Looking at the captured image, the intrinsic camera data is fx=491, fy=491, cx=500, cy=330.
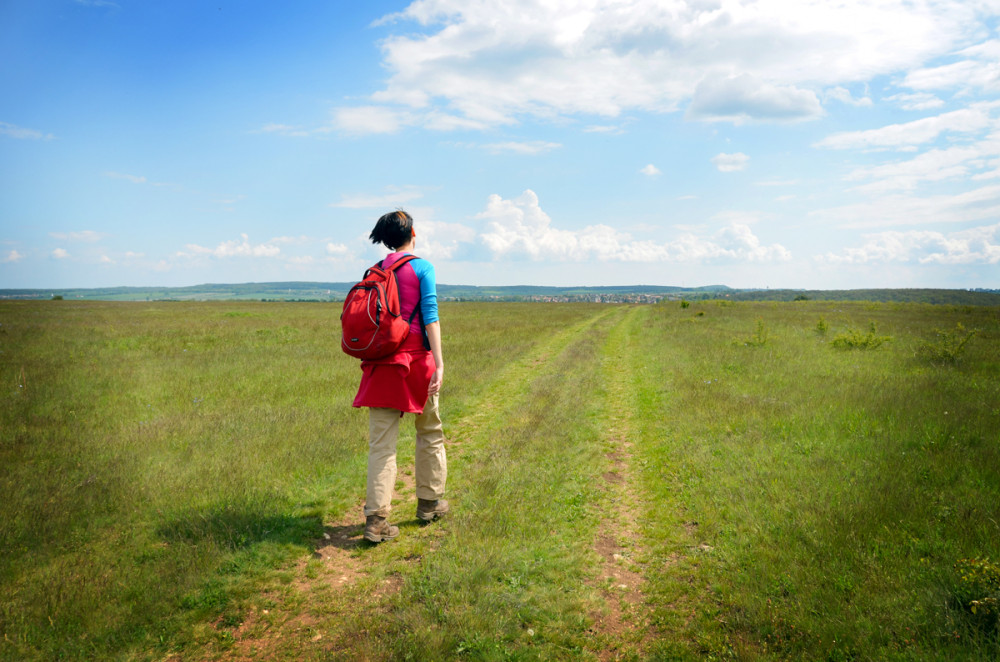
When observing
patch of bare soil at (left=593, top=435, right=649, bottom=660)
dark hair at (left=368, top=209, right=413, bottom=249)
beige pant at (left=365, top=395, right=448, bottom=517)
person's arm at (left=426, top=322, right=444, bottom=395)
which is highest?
dark hair at (left=368, top=209, right=413, bottom=249)

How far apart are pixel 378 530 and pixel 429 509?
0.64 m

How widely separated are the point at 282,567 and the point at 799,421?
8.04 metres

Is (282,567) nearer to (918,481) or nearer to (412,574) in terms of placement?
(412,574)

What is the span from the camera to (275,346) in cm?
2016

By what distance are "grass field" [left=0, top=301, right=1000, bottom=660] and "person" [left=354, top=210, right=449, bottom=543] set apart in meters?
0.51

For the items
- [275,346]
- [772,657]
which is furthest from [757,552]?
[275,346]

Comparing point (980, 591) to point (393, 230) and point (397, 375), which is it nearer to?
point (397, 375)

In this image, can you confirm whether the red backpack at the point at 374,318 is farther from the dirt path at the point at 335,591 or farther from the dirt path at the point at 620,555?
the dirt path at the point at 620,555

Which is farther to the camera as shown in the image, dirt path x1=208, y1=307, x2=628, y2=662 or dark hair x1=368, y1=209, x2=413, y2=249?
dark hair x1=368, y1=209, x2=413, y2=249

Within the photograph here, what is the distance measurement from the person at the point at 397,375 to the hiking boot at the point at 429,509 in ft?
1.26

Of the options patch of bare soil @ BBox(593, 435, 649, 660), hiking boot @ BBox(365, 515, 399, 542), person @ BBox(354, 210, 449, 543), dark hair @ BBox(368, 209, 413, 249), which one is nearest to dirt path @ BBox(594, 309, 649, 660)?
patch of bare soil @ BBox(593, 435, 649, 660)

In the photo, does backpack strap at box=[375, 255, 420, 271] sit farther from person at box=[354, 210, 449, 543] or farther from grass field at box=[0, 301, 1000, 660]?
grass field at box=[0, 301, 1000, 660]

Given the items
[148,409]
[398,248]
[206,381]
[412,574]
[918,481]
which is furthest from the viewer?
[206,381]

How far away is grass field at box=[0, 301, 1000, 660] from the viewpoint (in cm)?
343
